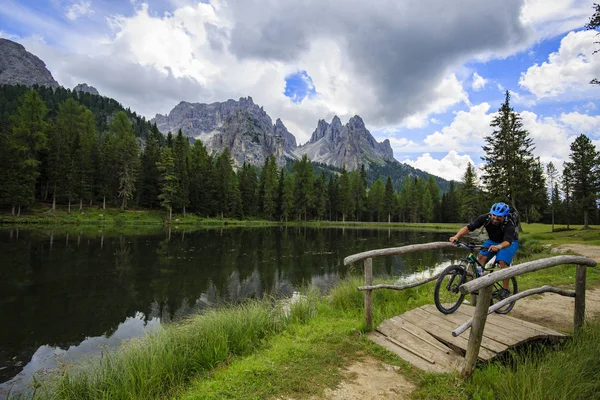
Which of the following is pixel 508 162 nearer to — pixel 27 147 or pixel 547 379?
pixel 547 379

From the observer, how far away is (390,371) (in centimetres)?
481

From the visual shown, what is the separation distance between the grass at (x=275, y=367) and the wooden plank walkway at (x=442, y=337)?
0.22 metres

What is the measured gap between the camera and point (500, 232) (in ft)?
23.9

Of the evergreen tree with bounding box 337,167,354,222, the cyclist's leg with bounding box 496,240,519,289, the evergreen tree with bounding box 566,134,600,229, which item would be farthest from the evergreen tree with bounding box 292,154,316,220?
the cyclist's leg with bounding box 496,240,519,289

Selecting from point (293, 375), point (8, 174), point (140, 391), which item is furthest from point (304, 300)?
point (8, 174)

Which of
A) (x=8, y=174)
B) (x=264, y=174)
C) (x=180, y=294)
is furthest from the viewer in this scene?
(x=264, y=174)

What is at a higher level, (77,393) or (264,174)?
(264,174)

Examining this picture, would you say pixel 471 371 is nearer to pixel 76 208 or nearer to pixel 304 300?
pixel 304 300

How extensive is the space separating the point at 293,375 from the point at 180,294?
1084 centimetres

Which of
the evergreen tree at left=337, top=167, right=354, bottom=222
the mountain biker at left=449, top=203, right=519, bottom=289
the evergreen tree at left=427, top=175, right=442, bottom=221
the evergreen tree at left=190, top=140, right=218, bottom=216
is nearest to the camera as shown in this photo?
the mountain biker at left=449, top=203, right=519, bottom=289

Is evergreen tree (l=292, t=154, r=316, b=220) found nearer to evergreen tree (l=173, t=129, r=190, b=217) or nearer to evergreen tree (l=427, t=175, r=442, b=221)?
evergreen tree (l=173, t=129, r=190, b=217)

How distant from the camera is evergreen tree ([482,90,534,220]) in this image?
40.0 metres

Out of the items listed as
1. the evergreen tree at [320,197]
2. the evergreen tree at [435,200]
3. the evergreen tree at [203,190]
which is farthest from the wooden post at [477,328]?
the evergreen tree at [435,200]

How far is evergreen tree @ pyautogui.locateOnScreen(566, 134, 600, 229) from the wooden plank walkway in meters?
49.9
